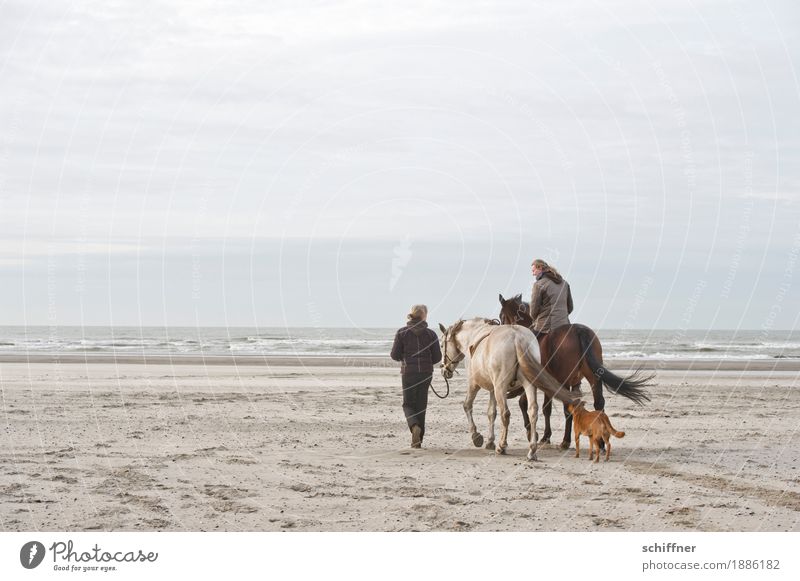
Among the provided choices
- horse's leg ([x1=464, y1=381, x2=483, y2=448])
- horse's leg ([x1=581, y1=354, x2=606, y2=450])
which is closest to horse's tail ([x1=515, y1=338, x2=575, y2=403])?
horse's leg ([x1=581, y1=354, x2=606, y2=450])

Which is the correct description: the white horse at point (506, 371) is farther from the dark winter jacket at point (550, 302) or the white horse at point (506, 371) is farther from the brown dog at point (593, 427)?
the dark winter jacket at point (550, 302)

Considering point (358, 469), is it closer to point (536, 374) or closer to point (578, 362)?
point (536, 374)

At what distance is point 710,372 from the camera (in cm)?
3562

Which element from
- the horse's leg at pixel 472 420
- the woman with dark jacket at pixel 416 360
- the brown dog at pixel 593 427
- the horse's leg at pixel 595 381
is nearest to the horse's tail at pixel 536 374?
the brown dog at pixel 593 427

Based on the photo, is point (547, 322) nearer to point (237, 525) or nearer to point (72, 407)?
point (237, 525)

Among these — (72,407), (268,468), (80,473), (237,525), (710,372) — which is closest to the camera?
(237,525)

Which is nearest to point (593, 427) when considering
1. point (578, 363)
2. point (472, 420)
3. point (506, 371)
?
point (578, 363)

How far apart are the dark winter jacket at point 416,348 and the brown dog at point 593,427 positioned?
247 cm

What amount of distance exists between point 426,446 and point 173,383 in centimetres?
1480

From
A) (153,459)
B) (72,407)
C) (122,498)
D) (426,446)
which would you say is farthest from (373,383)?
(122,498)

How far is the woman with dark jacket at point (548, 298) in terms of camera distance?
13250mm

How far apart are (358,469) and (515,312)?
156 inches

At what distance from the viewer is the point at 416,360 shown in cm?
1360

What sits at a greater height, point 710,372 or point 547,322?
point 547,322
